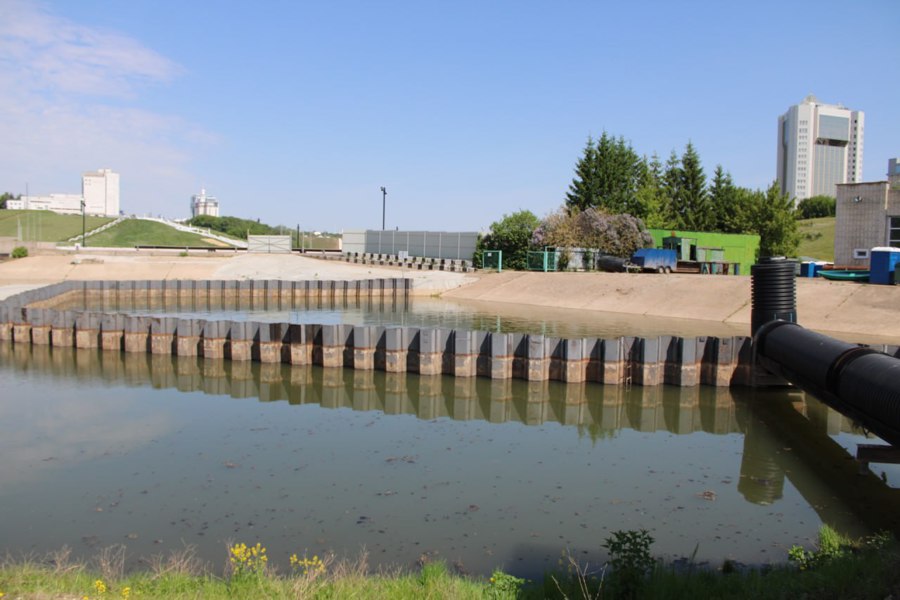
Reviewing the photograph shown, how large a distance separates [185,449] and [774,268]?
12.9 meters

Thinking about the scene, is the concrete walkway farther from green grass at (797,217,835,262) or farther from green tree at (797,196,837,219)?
green tree at (797,196,837,219)

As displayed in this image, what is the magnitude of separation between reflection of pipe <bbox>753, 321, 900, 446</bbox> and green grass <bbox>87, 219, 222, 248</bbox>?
87.6m

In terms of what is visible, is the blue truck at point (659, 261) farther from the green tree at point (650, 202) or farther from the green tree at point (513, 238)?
the green tree at point (650, 202)

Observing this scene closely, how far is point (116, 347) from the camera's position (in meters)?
22.5

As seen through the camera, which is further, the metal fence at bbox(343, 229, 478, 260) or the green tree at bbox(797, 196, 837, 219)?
the green tree at bbox(797, 196, 837, 219)

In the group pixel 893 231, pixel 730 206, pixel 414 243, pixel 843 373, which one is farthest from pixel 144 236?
pixel 843 373

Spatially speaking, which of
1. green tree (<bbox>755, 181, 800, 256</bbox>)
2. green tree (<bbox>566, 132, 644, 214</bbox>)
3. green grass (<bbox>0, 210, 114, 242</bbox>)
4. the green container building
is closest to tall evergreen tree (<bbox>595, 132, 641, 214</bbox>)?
green tree (<bbox>566, 132, 644, 214</bbox>)

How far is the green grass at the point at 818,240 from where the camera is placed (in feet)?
266

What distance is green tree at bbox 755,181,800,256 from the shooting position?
60.9 metres

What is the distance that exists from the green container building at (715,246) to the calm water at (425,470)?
31.1 meters

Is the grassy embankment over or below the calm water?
over

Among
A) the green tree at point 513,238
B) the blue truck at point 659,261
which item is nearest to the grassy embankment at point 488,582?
the blue truck at point 659,261

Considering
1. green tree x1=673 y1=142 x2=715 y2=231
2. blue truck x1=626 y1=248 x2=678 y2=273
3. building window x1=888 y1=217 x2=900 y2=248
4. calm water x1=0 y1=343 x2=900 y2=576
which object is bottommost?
calm water x1=0 y1=343 x2=900 y2=576

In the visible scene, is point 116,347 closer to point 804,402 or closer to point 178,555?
point 178,555
